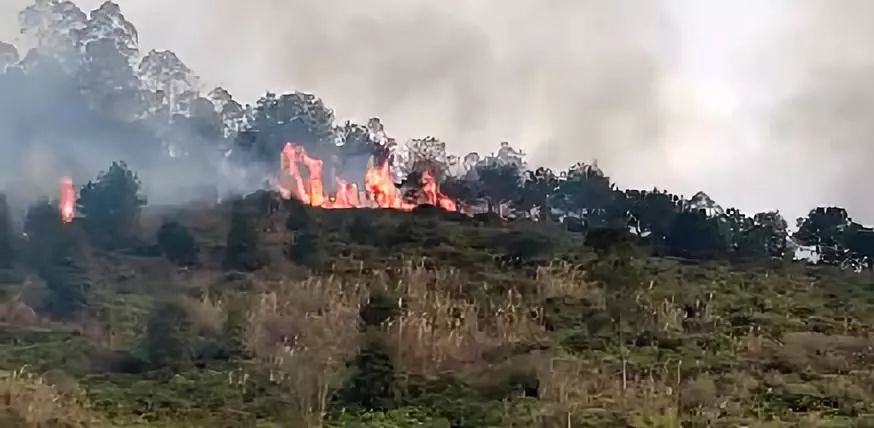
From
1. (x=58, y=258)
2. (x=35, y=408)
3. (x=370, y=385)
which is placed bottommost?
(x=35, y=408)

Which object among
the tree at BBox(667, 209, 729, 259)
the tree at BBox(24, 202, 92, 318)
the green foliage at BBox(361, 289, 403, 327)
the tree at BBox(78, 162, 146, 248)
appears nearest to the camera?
the green foliage at BBox(361, 289, 403, 327)

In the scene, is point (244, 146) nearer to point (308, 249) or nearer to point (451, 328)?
point (308, 249)

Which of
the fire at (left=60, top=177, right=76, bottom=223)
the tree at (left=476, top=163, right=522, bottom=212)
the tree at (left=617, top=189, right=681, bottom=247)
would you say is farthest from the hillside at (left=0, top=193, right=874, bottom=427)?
the tree at (left=476, top=163, right=522, bottom=212)

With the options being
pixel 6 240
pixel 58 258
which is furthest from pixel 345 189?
pixel 58 258

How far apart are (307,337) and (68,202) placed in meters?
25.7

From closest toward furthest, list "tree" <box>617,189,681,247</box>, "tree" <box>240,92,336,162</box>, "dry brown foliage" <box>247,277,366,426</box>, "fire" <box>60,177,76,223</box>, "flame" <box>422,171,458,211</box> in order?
"dry brown foliage" <box>247,277,366,426</box>
"fire" <box>60,177,76,223</box>
"tree" <box>617,189,681,247</box>
"flame" <box>422,171,458,211</box>
"tree" <box>240,92,336,162</box>

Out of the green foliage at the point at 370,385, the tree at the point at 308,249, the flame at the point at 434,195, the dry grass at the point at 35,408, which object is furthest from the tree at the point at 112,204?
the dry grass at the point at 35,408

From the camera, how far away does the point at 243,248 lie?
3372 cm

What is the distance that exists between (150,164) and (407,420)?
49062 mm

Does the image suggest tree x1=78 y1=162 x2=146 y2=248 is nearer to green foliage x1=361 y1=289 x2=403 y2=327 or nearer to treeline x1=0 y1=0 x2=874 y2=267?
treeline x1=0 y1=0 x2=874 y2=267

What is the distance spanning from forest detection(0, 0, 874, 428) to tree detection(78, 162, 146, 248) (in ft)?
0.39

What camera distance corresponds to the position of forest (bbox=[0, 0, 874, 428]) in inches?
569

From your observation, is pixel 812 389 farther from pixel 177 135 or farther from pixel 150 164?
pixel 177 135

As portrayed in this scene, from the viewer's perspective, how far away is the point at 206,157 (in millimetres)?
63688
